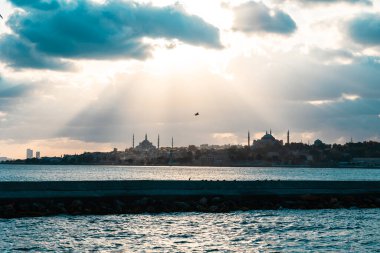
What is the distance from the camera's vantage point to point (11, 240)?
2970 cm

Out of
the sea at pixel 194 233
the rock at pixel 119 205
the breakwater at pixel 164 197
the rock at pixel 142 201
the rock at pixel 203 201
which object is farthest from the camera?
the rock at pixel 203 201

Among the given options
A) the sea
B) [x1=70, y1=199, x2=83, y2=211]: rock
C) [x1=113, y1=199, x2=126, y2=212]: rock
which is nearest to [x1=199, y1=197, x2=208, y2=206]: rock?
the sea

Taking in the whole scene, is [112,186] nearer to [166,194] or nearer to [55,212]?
[166,194]

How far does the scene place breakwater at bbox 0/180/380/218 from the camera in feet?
138

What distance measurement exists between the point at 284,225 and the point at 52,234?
1372cm

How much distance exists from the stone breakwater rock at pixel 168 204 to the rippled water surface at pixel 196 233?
6.68 feet

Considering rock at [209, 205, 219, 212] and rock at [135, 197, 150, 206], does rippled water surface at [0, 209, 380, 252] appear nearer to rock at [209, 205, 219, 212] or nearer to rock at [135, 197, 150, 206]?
rock at [209, 205, 219, 212]

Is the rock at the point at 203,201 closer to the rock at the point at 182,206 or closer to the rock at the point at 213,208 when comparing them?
the rock at the point at 213,208

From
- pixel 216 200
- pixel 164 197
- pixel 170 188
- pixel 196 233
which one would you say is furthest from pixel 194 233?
pixel 170 188

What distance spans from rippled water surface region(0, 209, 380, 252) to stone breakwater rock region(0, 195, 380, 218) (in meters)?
2.04

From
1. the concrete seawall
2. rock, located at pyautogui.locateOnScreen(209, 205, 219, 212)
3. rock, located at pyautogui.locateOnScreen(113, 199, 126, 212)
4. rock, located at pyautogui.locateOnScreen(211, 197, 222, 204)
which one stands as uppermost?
the concrete seawall

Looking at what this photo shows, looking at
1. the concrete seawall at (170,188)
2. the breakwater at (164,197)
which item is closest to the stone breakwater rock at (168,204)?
the breakwater at (164,197)

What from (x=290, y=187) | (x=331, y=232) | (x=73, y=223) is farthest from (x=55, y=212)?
(x=290, y=187)

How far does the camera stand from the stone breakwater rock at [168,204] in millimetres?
41188
